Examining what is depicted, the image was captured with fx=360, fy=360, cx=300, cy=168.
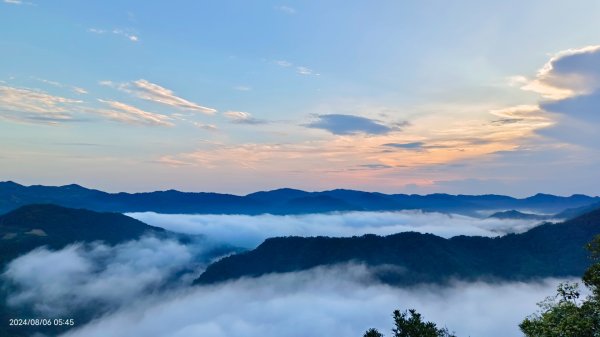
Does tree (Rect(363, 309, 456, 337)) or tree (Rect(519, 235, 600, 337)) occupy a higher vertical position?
tree (Rect(519, 235, 600, 337))

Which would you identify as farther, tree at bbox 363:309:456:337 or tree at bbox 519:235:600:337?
tree at bbox 363:309:456:337

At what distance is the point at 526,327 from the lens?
34.1 m

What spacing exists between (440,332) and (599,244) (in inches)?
1073

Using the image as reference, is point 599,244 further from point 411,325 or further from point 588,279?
point 411,325

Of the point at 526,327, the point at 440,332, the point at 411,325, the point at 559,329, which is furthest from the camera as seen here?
the point at 440,332

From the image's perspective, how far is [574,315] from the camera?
99.1ft

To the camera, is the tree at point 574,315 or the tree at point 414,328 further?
the tree at point 414,328

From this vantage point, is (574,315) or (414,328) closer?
(574,315)

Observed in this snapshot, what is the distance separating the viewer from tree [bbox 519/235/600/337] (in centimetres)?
2980

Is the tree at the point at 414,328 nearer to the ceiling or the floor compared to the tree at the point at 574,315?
nearer to the floor

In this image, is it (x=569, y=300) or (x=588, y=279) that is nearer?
(x=588, y=279)

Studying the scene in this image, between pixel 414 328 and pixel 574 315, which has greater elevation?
pixel 574 315

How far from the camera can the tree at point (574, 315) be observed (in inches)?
1173

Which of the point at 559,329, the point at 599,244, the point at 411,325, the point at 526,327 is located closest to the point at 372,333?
the point at 411,325
